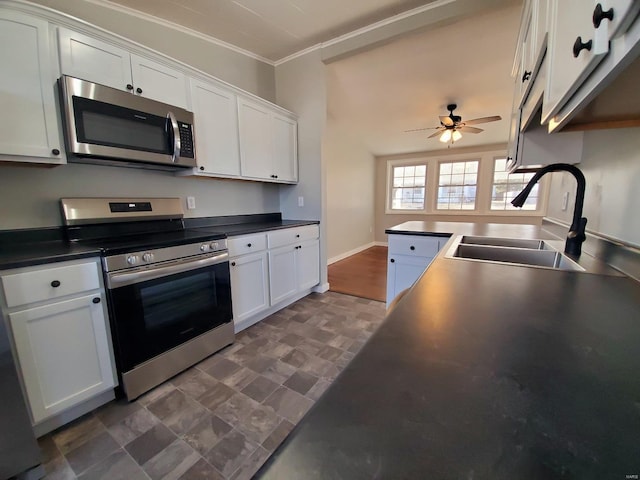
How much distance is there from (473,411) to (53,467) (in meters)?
1.80

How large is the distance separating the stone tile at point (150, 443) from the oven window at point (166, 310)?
38 centimetres

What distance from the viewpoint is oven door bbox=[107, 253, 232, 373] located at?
55.7 inches

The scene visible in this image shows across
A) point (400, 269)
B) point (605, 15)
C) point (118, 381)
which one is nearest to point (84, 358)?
point (118, 381)

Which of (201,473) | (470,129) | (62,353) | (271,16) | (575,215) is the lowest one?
(201,473)

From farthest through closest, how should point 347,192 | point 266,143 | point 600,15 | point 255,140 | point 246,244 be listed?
point 347,192, point 266,143, point 255,140, point 246,244, point 600,15

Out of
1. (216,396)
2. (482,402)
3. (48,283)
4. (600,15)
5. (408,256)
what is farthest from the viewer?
(408,256)

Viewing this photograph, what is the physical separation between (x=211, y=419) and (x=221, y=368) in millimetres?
423

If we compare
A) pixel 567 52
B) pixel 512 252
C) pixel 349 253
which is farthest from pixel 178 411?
pixel 349 253

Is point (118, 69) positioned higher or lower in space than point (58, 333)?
higher

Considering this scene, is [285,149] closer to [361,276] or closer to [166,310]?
[166,310]

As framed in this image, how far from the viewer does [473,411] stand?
315 mm

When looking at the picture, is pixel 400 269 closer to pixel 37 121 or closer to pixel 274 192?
pixel 274 192

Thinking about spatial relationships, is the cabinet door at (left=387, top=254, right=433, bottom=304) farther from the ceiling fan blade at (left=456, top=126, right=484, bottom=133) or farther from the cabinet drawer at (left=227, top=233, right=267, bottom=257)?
the ceiling fan blade at (left=456, top=126, right=484, bottom=133)

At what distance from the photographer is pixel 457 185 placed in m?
5.59
